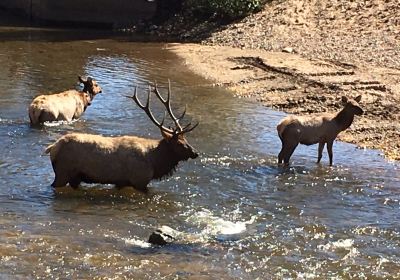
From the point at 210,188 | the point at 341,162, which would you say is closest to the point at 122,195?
the point at 210,188

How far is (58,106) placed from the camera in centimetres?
1623

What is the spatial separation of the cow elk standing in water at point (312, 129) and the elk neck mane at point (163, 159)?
2499 mm

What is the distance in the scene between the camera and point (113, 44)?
30.9m

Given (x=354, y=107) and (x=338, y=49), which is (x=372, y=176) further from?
(x=338, y=49)

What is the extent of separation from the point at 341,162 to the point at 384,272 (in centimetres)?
544

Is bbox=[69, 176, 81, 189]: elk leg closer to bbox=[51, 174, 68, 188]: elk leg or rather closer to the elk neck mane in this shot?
bbox=[51, 174, 68, 188]: elk leg

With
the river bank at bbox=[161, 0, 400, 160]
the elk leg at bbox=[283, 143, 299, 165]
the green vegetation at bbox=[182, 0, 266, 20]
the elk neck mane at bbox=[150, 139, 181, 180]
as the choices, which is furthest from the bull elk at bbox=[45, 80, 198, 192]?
the green vegetation at bbox=[182, 0, 266, 20]

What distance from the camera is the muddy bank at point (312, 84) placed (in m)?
16.5

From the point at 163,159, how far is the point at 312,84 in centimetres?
A: 956

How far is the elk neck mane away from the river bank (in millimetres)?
4700

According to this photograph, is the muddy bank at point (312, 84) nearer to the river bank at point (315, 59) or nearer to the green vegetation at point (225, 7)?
the river bank at point (315, 59)

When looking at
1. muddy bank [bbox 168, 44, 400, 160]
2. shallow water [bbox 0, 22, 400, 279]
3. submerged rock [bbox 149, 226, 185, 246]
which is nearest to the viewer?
shallow water [bbox 0, 22, 400, 279]

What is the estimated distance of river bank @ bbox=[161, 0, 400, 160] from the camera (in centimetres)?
1809

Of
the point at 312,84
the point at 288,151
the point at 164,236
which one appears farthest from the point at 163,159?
the point at 312,84
